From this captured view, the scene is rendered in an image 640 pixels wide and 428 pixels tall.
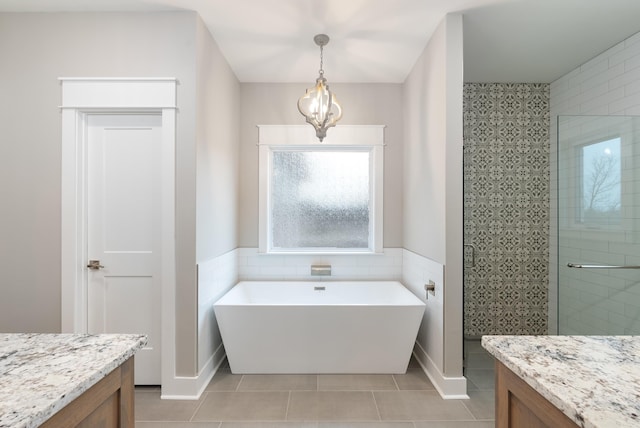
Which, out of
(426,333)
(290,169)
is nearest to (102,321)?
(290,169)

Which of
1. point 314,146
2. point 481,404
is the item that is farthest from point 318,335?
point 314,146

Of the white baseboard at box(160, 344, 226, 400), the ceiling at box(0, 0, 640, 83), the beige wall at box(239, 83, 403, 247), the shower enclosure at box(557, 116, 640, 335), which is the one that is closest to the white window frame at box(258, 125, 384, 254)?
the beige wall at box(239, 83, 403, 247)

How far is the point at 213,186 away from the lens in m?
2.77

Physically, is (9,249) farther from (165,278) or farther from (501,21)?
(501,21)

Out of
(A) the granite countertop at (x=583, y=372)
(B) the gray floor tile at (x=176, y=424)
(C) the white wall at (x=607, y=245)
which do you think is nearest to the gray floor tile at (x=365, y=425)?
(B) the gray floor tile at (x=176, y=424)

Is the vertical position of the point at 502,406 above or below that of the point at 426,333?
above

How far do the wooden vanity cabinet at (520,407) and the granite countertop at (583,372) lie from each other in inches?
1.5

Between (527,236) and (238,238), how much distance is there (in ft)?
9.84

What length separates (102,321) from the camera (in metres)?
2.49

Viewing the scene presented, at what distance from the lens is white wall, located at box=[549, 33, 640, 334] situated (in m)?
2.43

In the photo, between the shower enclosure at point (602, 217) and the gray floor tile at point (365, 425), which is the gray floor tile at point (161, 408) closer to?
the gray floor tile at point (365, 425)

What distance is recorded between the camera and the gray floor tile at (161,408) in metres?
2.16

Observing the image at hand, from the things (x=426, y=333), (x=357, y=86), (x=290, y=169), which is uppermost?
(x=357, y=86)

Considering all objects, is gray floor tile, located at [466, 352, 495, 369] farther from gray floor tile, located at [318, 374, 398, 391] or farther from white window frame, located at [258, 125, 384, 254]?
white window frame, located at [258, 125, 384, 254]
